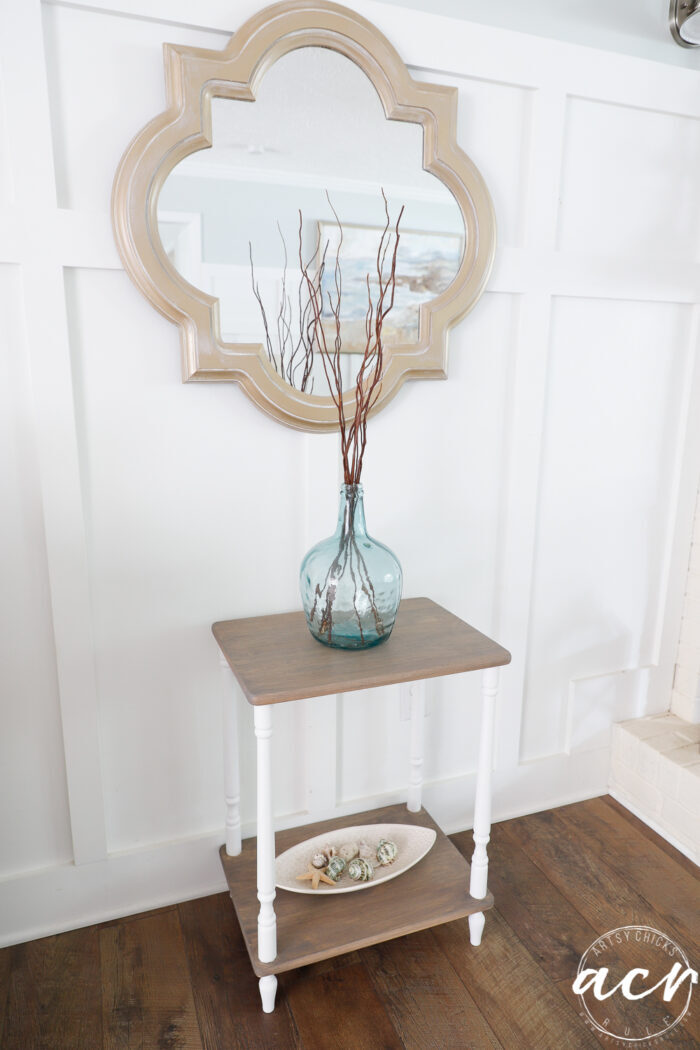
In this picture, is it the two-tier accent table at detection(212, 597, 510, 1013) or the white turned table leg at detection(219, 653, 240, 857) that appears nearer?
the two-tier accent table at detection(212, 597, 510, 1013)

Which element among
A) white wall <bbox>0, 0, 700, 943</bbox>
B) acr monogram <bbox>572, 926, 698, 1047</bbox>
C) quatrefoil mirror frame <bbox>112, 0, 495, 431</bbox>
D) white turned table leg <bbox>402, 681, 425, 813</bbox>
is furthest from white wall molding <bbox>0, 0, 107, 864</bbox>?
acr monogram <bbox>572, 926, 698, 1047</bbox>

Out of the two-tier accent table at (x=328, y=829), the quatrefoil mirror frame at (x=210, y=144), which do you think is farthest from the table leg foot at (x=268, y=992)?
the quatrefoil mirror frame at (x=210, y=144)

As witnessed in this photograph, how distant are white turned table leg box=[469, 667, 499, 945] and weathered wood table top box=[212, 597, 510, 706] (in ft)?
0.34

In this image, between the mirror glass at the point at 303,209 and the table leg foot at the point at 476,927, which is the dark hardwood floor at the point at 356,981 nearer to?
the table leg foot at the point at 476,927

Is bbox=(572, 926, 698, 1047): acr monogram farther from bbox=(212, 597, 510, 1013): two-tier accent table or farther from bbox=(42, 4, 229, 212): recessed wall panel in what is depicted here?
bbox=(42, 4, 229, 212): recessed wall panel

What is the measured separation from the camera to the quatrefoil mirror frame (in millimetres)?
1453

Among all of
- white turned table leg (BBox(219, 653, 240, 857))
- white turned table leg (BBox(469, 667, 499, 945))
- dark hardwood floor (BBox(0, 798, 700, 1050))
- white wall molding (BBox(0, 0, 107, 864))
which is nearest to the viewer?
white wall molding (BBox(0, 0, 107, 864))

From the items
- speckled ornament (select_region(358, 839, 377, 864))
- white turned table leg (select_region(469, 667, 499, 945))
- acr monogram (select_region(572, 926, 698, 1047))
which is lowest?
acr monogram (select_region(572, 926, 698, 1047))

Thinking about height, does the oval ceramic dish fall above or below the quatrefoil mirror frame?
below

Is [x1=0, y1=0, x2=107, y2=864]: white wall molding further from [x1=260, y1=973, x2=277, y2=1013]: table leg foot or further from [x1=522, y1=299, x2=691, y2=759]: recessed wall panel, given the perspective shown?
[x1=522, y1=299, x2=691, y2=759]: recessed wall panel

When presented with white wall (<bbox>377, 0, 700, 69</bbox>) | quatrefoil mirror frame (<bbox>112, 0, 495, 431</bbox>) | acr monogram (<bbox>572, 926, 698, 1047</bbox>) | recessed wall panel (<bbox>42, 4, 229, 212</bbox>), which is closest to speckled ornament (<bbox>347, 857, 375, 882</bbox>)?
acr monogram (<bbox>572, 926, 698, 1047</bbox>)

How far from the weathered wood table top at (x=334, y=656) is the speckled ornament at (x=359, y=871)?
0.53 meters

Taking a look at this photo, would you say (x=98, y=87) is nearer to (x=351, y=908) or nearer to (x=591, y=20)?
(x=591, y=20)

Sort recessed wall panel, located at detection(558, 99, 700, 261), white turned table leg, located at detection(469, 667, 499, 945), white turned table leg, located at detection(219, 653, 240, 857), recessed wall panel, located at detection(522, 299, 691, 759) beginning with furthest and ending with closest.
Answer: recessed wall panel, located at detection(522, 299, 691, 759) < recessed wall panel, located at detection(558, 99, 700, 261) < white turned table leg, located at detection(219, 653, 240, 857) < white turned table leg, located at detection(469, 667, 499, 945)
